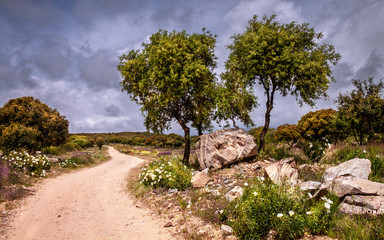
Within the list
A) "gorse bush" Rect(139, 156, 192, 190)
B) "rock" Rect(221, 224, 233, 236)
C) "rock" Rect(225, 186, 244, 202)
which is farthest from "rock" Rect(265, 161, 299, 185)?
"gorse bush" Rect(139, 156, 192, 190)

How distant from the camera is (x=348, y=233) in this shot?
414cm

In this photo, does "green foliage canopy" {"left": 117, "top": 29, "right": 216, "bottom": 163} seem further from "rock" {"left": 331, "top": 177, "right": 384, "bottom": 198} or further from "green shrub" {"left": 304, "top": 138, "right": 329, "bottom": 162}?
"rock" {"left": 331, "top": 177, "right": 384, "bottom": 198}

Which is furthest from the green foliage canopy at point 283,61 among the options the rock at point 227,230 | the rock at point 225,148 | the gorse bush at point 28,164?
the gorse bush at point 28,164

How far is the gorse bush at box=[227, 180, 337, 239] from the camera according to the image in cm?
419

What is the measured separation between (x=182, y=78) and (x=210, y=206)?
28.9ft

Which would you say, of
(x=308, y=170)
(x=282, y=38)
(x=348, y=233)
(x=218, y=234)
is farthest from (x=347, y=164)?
(x=282, y=38)

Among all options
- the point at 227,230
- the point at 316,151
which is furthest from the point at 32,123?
the point at 316,151

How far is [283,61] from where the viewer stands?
12.1 m

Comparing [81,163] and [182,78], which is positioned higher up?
[182,78]

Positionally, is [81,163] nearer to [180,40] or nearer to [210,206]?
[180,40]

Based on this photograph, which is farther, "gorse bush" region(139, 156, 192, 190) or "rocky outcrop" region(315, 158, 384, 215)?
"gorse bush" region(139, 156, 192, 190)

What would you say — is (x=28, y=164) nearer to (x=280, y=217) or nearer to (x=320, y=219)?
(x=280, y=217)

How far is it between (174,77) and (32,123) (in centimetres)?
1581

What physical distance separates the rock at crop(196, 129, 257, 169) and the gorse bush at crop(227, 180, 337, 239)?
625 cm
